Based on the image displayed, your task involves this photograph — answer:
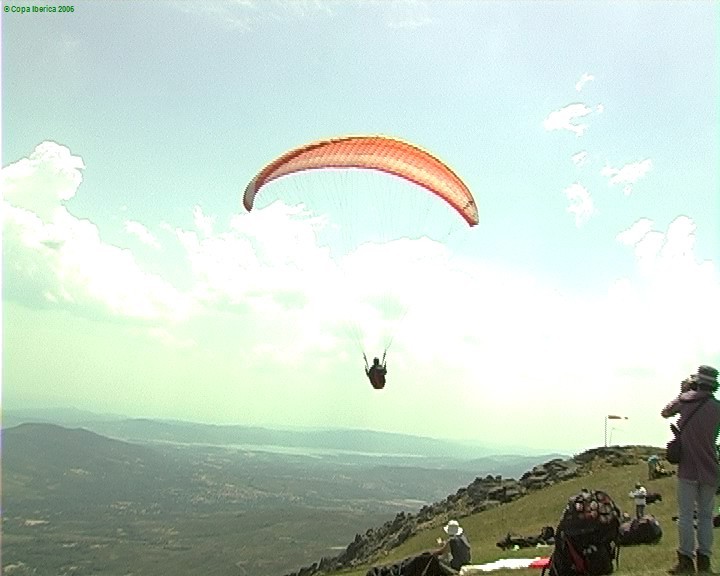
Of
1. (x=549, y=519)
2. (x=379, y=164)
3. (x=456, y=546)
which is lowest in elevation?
(x=549, y=519)

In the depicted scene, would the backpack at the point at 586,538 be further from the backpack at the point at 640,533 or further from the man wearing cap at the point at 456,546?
the backpack at the point at 640,533

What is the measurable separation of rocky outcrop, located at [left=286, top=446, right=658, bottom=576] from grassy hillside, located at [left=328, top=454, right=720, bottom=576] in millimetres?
1290

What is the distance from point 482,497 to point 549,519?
13231 millimetres

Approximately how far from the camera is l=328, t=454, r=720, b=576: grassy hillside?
47.5 ft

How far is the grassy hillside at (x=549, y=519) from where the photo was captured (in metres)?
14.5

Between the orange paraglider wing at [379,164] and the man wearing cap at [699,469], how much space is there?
527 inches

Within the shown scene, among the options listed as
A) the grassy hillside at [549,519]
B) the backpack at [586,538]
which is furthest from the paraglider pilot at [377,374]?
the backpack at [586,538]

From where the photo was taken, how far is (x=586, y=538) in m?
10.1

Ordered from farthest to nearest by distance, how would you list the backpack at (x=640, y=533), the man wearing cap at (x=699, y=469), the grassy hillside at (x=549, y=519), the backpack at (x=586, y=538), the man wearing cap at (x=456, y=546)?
the backpack at (x=640, y=533), the man wearing cap at (x=456, y=546), the grassy hillside at (x=549, y=519), the backpack at (x=586, y=538), the man wearing cap at (x=699, y=469)

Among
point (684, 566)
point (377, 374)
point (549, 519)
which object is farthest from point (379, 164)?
point (684, 566)

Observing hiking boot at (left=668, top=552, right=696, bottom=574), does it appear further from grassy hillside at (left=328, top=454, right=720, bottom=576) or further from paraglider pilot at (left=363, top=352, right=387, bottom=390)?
paraglider pilot at (left=363, top=352, right=387, bottom=390)

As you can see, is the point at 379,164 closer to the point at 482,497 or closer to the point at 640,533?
the point at 640,533

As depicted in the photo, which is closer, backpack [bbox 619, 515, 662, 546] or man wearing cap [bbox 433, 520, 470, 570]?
man wearing cap [bbox 433, 520, 470, 570]

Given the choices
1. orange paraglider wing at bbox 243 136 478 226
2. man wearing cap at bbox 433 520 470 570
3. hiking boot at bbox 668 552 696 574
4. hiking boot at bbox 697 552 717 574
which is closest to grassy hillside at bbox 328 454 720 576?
man wearing cap at bbox 433 520 470 570
